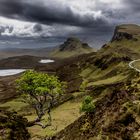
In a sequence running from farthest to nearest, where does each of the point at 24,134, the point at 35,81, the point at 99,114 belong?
the point at 35,81, the point at 24,134, the point at 99,114

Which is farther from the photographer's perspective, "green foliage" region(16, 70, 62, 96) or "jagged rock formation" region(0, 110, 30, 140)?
"green foliage" region(16, 70, 62, 96)

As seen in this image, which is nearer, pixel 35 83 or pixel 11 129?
pixel 11 129

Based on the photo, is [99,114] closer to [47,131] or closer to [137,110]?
[137,110]

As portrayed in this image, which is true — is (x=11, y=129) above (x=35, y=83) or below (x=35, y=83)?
below

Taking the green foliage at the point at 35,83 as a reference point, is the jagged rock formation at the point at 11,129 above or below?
below

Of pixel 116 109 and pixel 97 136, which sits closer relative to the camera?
pixel 97 136

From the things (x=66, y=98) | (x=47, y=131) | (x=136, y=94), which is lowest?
(x=66, y=98)

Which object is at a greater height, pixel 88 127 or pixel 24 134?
pixel 88 127

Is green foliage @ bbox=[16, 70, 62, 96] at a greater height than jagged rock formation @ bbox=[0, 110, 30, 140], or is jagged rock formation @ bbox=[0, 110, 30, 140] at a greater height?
A: green foliage @ bbox=[16, 70, 62, 96]

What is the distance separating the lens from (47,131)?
78188 mm

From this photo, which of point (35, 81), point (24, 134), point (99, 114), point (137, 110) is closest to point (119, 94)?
point (99, 114)

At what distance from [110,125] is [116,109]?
3789 millimetres

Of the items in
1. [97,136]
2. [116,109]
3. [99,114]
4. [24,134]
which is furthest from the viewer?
[24,134]

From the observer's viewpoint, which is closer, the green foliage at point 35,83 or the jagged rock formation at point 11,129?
the jagged rock formation at point 11,129
